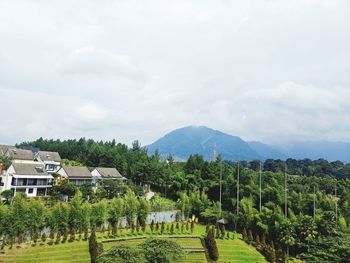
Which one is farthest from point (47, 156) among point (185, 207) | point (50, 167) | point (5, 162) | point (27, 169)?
point (185, 207)

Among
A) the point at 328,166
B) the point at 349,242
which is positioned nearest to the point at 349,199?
the point at 349,242

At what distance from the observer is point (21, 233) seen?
1152 inches

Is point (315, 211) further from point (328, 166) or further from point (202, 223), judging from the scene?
point (328, 166)

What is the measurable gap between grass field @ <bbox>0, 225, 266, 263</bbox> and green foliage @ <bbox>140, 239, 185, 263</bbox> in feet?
17.7

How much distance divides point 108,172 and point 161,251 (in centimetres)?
4395

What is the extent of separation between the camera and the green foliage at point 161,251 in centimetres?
1902

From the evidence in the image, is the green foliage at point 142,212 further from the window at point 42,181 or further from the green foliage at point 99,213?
the window at point 42,181

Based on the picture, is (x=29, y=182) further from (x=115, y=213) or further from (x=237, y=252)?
(x=237, y=252)

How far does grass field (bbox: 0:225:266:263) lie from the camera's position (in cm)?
2592

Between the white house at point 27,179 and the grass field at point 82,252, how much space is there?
2033cm

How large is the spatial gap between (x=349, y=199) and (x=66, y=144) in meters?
69.9

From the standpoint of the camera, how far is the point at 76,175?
55562 mm

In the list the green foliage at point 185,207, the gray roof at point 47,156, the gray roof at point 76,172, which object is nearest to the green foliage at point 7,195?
the gray roof at point 76,172

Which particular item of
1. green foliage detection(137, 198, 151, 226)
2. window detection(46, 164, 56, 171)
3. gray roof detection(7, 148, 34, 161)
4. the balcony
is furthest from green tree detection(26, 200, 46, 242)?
window detection(46, 164, 56, 171)
